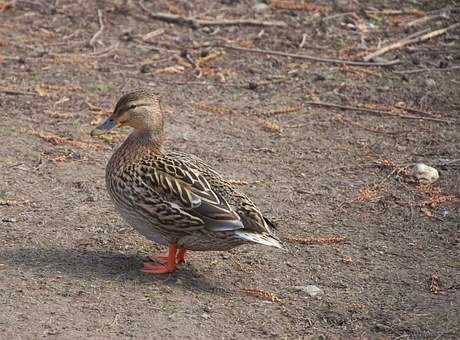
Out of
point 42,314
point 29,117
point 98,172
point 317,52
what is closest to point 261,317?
point 42,314

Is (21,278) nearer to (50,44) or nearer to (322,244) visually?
(322,244)

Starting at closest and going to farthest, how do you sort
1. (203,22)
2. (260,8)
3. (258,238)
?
(258,238) < (203,22) < (260,8)

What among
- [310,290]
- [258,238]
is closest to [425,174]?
[310,290]

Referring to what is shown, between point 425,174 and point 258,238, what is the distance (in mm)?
2494

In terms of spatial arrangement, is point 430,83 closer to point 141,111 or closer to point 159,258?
point 141,111

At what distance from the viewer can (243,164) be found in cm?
797

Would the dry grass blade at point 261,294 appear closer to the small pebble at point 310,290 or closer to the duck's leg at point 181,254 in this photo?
the small pebble at point 310,290

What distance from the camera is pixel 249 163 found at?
800 cm

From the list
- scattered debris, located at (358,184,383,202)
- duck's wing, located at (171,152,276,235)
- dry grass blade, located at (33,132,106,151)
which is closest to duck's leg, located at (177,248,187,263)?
duck's wing, located at (171,152,276,235)

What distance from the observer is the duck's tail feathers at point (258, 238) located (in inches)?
225

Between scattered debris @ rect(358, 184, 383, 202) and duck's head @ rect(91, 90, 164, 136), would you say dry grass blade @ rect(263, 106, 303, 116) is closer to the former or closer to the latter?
scattered debris @ rect(358, 184, 383, 202)

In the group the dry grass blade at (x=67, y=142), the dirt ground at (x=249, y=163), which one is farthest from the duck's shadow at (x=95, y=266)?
the dry grass blade at (x=67, y=142)

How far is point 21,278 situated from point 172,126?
3031 millimetres

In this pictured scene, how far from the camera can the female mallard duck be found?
5.82 meters
